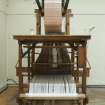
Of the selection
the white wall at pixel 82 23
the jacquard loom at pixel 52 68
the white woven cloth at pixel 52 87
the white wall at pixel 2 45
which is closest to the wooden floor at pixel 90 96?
the white wall at pixel 2 45

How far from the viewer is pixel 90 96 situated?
14.4ft

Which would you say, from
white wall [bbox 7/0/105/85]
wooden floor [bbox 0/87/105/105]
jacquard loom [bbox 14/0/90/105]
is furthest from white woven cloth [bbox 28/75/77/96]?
white wall [bbox 7/0/105/85]

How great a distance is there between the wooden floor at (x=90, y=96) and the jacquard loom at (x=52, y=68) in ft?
4.93

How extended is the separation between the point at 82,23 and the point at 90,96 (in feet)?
5.19

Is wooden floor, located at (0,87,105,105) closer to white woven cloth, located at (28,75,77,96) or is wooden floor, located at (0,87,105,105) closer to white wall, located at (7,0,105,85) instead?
white wall, located at (7,0,105,85)

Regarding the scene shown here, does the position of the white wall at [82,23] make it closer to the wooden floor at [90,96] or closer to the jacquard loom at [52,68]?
the wooden floor at [90,96]

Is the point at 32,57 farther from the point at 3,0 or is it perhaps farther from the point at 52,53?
the point at 3,0

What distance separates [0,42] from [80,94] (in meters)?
3.05

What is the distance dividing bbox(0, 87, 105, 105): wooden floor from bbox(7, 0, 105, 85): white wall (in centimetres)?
45

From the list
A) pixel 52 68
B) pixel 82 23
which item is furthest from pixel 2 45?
pixel 52 68

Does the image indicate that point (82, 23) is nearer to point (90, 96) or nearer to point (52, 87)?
point (90, 96)

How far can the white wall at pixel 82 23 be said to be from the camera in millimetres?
5246

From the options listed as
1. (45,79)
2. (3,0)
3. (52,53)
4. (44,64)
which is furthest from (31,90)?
(3,0)

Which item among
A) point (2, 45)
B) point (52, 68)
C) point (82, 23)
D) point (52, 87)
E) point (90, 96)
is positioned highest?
point (82, 23)
